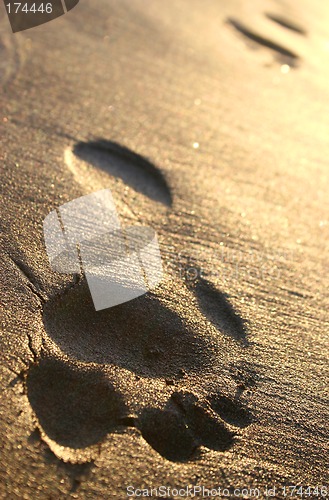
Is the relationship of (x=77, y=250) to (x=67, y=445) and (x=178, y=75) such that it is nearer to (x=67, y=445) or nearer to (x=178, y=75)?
(x=67, y=445)

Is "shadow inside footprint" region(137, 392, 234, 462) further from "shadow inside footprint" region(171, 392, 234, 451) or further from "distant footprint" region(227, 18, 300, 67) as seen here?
"distant footprint" region(227, 18, 300, 67)

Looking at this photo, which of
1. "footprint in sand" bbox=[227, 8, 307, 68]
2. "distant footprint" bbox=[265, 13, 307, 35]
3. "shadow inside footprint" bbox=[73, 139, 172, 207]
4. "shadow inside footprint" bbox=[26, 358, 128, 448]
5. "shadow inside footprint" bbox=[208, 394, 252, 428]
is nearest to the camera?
"shadow inside footprint" bbox=[26, 358, 128, 448]

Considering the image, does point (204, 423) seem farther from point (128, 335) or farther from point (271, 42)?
point (271, 42)

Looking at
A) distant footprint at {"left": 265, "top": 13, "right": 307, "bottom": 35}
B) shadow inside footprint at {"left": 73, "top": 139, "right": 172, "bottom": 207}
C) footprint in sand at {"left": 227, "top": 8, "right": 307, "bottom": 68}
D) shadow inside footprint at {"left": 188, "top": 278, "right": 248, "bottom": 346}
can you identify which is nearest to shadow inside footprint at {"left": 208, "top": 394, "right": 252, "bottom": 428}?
shadow inside footprint at {"left": 188, "top": 278, "right": 248, "bottom": 346}

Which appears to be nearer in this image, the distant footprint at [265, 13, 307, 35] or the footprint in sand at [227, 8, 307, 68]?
the footprint in sand at [227, 8, 307, 68]

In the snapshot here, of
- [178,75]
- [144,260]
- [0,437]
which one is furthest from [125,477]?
[178,75]

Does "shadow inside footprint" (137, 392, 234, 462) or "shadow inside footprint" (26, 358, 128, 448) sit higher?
"shadow inside footprint" (137, 392, 234, 462)
